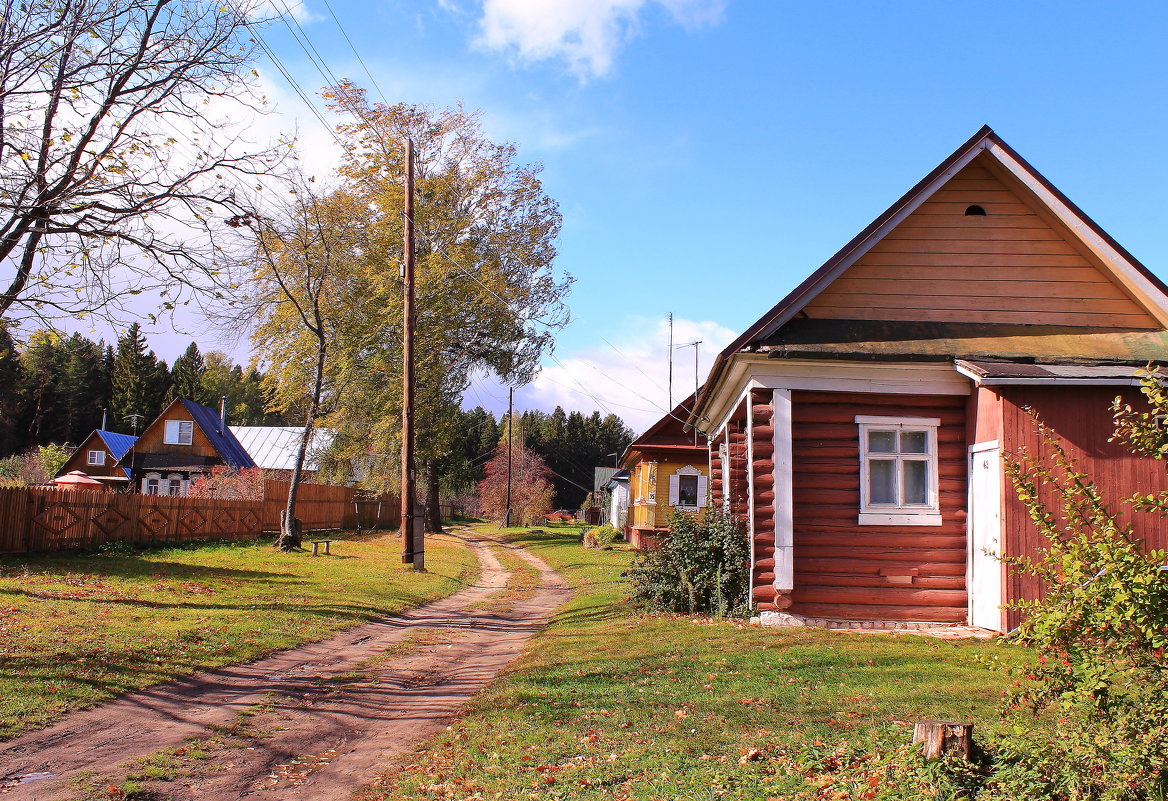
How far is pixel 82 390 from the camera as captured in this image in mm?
75938

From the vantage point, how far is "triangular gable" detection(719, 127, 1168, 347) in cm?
1329

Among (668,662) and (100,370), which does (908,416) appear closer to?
(668,662)

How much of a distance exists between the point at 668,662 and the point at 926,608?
474cm

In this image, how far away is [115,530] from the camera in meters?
23.1

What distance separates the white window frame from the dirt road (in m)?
5.68

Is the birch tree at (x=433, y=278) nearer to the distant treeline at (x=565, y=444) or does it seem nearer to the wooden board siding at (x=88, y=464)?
the wooden board siding at (x=88, y=464)

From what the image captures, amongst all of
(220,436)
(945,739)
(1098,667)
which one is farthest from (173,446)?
(1098,667)

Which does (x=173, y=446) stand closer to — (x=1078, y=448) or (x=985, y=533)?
(x=985, y=533)

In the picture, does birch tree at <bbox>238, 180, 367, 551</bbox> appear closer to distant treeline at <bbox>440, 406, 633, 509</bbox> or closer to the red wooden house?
the red wooden house

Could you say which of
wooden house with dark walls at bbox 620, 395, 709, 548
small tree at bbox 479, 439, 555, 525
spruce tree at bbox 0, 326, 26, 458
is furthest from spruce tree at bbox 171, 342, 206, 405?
wooden house with dark walls at bbox 620, 395, 709, 548

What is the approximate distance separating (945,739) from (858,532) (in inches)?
314

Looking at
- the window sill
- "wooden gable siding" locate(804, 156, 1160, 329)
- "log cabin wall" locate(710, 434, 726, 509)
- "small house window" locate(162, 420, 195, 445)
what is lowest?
the window sill

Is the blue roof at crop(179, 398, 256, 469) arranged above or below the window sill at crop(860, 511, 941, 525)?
above

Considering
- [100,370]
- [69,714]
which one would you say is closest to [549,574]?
[69,714]
